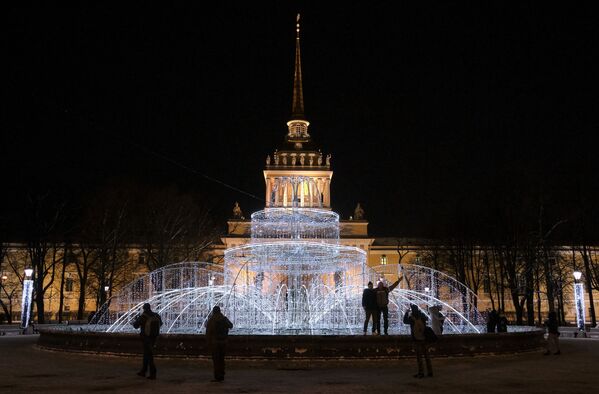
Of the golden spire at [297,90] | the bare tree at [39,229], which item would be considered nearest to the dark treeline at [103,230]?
the bare tree at [39,229]

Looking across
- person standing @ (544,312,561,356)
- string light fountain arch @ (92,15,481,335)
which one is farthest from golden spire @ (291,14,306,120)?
person standing @ (544,312,561,356)

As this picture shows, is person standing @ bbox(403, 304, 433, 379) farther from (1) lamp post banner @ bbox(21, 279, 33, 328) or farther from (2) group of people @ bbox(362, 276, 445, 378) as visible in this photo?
(1) lamp post banner @ bbox(21, 279, 33, 328)

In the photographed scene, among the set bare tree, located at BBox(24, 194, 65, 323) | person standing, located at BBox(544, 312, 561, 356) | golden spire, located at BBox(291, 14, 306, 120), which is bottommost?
person standing, located at BBox(544, 312, 561, 356)

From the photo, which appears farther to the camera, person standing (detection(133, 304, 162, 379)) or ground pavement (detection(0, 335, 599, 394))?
person standing (detection(133, 304, 162, 379))

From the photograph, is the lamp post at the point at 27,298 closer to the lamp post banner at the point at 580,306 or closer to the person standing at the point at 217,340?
the person standing at the point at 217,340

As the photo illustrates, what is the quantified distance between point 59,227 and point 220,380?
36983 mm

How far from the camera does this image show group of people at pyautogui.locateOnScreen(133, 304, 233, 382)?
38.0ft

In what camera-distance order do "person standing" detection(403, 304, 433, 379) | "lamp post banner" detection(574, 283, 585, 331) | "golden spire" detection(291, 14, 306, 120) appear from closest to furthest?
"person standing" detection(403, 304, 433, 379)
"lamp post banner" detection(574, 283, 585, 331)
"golden spire" detection(291, 14, 306, 120)

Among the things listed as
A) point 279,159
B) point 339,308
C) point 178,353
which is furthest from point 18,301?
point 178,353

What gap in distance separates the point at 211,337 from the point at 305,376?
6.77 ft

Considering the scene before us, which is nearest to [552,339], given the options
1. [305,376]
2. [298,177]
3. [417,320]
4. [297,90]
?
[417,320]

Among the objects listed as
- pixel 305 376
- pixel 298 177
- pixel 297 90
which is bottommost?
pixel 305 376

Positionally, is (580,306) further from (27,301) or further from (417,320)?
(27,301)

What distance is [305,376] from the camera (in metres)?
12.2
